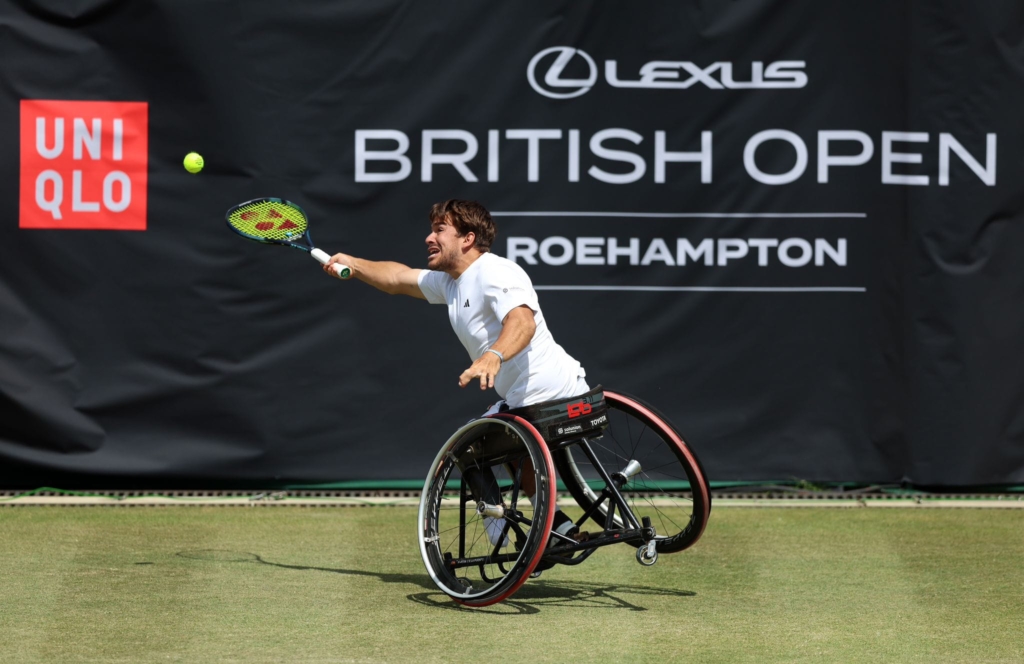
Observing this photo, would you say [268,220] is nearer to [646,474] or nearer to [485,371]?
[485,371]

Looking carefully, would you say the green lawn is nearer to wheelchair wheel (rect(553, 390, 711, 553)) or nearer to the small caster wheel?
the small caster wheel

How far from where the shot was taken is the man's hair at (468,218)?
14.5ft

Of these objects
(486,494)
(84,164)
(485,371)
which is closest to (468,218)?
(485,371)

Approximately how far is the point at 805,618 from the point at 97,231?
11.9 feet

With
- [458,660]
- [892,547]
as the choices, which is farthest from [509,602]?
[892,547]

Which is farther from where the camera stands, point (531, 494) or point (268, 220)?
point (268, 220)

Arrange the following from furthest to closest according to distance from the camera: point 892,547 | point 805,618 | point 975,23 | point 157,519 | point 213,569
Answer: point 975,23 → point 157,519 → point 892,547 → point 213,569 → point 805,618

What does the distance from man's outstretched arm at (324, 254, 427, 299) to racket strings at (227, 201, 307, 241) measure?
325mm

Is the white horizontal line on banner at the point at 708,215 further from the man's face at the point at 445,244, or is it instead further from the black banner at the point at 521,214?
the man's face at the point at 445,244

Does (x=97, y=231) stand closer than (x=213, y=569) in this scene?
No

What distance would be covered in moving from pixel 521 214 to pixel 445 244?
176 centimetres

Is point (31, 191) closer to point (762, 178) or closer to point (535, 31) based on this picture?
point (535, 31)

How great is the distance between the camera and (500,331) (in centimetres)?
439

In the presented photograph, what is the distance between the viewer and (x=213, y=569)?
15.3 ft
